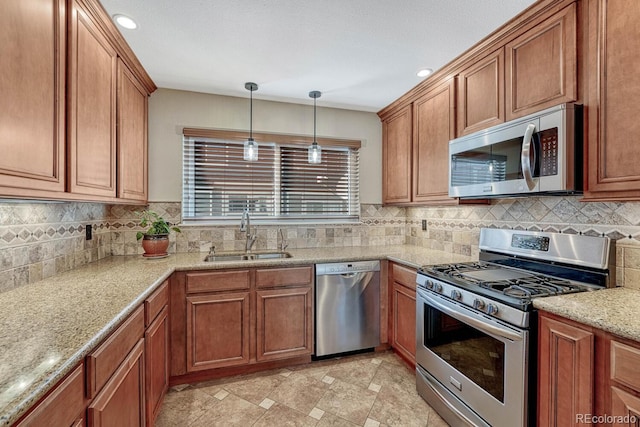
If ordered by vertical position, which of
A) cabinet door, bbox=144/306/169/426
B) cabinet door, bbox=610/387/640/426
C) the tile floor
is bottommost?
the tile floor

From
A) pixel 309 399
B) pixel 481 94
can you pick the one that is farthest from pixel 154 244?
pixel 481 94

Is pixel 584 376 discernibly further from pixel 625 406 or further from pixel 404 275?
pixel 404 275

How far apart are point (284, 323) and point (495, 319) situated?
1.52 meters

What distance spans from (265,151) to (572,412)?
279 centimetres

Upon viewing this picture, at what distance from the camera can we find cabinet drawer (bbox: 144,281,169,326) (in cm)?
158

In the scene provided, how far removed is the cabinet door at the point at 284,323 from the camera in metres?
2.34

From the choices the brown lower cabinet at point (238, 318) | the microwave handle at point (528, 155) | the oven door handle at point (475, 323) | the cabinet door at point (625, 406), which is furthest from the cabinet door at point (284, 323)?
the cabinet door at point (625, 406)

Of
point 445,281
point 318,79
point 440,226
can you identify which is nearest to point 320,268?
point 445,281

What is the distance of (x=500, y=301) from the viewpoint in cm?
144

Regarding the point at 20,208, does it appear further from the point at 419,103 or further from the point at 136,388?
the point at 419,103

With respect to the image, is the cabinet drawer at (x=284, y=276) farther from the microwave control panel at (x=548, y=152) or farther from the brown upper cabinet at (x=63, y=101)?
the microwave control panel at (x=548, y=152)

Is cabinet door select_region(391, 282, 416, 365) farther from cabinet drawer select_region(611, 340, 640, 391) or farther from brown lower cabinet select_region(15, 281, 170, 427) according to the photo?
brown lower cabinet select_region(15, 281, 170, 427)

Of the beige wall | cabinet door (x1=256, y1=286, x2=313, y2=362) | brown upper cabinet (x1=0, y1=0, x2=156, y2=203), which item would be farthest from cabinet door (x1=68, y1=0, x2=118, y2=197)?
cabinet door (x1=256, y1=286, x2=313, y2=362)

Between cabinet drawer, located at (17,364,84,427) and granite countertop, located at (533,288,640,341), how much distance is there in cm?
174
